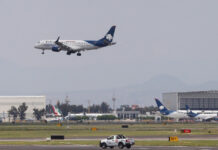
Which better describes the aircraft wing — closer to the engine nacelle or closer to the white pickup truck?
the engine nacelle

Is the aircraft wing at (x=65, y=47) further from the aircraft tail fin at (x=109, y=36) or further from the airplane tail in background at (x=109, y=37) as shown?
the aircraft tail fin at (x=109, y=36)

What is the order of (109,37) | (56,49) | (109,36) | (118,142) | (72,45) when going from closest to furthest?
1. (118,142)
2. (56,49)
3. (72,45)
4. (109,37)
5. (109,36)

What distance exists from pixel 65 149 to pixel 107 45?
73028 millimetres

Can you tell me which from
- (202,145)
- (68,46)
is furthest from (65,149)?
(68,46)

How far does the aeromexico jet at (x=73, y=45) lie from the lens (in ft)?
482

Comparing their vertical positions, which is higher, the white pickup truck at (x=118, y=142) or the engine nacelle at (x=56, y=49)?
the engine nacelle at (x=56, y=49)

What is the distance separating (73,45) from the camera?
14825 centimetres

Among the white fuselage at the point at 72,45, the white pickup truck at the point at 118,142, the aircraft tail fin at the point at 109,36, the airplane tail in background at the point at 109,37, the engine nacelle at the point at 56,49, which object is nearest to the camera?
the white pickup truck at the point at 118,142

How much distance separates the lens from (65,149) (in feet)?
254

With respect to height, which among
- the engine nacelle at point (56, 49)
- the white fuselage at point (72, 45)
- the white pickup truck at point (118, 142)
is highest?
the white fuselage at point (72, 45)

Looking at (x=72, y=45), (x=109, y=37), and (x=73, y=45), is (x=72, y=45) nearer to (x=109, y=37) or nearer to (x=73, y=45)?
(x=73, y=45)

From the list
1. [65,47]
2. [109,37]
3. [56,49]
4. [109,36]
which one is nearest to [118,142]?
[56,49]

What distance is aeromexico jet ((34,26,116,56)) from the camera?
5782 inches

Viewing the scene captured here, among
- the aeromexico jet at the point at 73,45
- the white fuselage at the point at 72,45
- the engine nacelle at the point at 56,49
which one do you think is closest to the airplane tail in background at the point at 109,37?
the aeromexico jet at the point at 73,45
